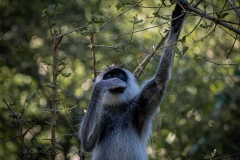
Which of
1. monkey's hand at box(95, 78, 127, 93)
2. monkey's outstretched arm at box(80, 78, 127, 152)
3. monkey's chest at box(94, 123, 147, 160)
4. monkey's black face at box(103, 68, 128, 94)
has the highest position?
monkey's black face at box(103, 68, 128, 94)

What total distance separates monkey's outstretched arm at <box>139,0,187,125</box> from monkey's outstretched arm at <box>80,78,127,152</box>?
0.43 meters

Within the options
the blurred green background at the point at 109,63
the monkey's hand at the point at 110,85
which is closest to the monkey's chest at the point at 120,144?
the monkey's hand at the point at 110,85

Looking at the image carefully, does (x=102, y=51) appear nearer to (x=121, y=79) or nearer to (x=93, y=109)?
(x=121, y=79)

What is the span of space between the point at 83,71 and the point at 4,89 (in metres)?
1.68

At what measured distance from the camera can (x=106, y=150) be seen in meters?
5.52

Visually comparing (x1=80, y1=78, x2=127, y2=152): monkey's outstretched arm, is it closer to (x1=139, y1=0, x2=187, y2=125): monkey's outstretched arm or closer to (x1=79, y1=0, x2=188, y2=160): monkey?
(x1=79, y1=0, x2=188, y2=160): monkey

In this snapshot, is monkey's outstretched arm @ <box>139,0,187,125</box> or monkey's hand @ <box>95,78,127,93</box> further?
monkey's outstretched arm @ <box>139,0,187,125</box>

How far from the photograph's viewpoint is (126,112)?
18.6ft

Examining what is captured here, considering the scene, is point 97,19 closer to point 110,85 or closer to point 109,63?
point 110,85

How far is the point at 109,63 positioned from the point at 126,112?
3231 millimetres

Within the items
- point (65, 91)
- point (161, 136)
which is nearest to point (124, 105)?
point (161, 136)

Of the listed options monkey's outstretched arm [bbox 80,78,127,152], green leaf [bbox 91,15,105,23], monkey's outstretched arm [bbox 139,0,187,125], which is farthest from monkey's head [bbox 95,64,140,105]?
green leaf [bbox 91,15,105,23]

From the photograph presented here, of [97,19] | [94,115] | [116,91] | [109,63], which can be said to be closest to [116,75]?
[116,91]

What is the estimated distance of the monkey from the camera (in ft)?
16.9
